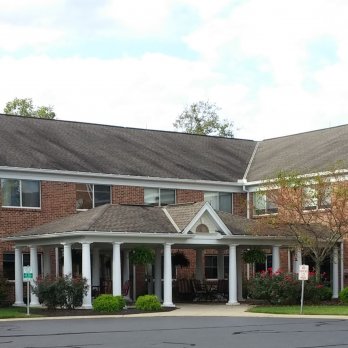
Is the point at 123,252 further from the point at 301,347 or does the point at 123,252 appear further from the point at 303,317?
the point at 301,347

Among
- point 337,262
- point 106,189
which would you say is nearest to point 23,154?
point 106,189

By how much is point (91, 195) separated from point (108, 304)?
8958mm

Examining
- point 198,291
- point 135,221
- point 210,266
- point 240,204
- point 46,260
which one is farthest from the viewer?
point 240,204

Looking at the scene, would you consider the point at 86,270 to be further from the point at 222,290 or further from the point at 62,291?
the point at 222,290

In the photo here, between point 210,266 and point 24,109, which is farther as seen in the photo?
point 24,109

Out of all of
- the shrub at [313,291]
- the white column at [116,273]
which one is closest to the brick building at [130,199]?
the white column at [116,273]

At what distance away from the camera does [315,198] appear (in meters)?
38.0

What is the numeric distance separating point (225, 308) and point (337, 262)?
293 inches

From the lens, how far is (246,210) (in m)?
46.1

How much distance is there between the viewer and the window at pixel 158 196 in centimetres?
4284

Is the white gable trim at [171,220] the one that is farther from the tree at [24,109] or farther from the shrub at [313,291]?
the tree at [24,109]

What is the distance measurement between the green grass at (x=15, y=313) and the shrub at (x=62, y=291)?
0.82 meters

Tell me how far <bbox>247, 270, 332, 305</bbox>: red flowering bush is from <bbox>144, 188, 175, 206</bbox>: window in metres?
8.52

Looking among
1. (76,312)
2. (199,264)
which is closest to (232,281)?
(199,264)
